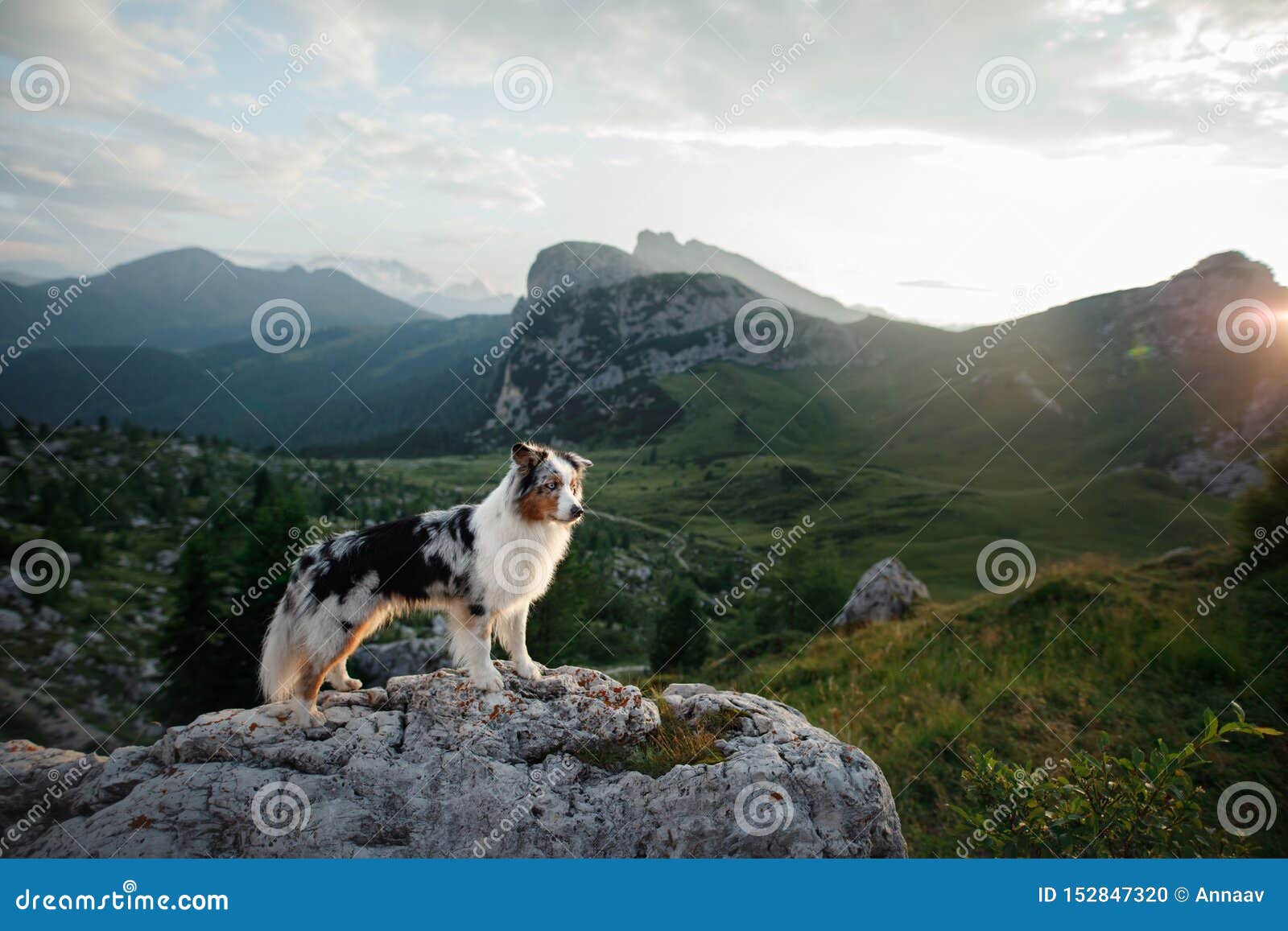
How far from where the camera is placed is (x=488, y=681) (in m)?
7.98

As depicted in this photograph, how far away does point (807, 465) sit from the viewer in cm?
16188

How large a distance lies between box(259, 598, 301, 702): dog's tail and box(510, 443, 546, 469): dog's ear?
3.60 m

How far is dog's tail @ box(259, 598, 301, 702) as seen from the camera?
26.3 ft

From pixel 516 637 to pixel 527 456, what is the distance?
2647mm

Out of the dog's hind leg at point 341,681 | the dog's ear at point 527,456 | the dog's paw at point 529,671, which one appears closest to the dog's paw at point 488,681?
the dog's paw at point 529,671

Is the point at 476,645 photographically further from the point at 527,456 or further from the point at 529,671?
the point at 527,456

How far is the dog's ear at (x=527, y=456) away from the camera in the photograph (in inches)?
307

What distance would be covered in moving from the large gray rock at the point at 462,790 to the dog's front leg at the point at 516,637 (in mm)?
467

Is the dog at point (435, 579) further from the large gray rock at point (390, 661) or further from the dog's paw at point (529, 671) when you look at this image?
the large gray rock at point (390, 661)

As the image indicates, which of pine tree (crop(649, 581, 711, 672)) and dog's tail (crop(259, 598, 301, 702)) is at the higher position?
dog's tail (crop(259, 598, 301, 702))

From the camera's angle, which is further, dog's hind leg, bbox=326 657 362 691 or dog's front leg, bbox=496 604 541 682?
dog's hind leg, bbox=326 657 362 691

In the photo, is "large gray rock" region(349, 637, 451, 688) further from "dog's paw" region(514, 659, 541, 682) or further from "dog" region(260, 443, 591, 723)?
"dog's paw" region(514, 659, 541, 682)

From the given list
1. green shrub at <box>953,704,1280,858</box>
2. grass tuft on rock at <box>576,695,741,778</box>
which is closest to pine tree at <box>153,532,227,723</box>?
grass tuft on rock at <box>576,695,741,778</box>

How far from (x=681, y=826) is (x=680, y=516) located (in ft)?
400
